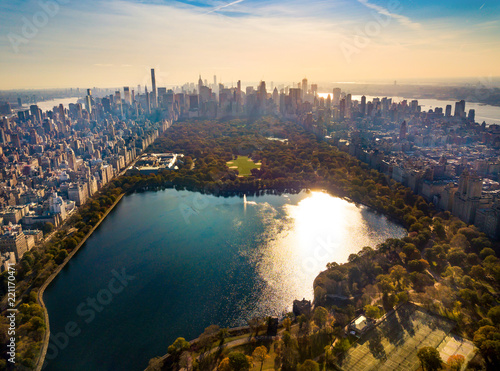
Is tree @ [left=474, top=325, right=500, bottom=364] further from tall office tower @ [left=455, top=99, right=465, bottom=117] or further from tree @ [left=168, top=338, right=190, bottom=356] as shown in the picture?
tall office tower @ [left=455, top=99, right=465, bottom=117]

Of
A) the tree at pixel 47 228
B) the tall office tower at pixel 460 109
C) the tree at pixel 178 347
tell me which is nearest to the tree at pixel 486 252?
the tree at pixel 178 347

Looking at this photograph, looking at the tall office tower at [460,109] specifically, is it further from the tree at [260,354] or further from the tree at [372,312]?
the tree at [260,354]

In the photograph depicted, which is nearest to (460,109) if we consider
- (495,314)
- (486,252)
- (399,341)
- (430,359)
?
(486,252)

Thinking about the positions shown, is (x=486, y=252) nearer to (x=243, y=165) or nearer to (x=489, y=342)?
(x=489, y=342)

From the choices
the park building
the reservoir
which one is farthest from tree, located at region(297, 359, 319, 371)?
the park building

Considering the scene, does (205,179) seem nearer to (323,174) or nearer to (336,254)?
(323,174)

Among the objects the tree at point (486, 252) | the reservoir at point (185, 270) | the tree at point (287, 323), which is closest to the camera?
the tree at point (287, 323)

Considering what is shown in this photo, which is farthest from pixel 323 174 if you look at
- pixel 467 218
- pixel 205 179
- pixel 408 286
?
pixel 408 286
